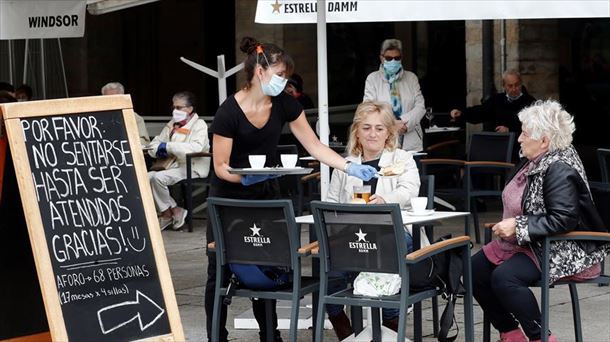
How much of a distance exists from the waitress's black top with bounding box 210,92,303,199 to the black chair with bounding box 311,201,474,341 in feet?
2.76

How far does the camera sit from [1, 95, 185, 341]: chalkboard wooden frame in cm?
571

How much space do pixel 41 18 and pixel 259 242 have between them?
5.77m

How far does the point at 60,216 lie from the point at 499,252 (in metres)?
2.24

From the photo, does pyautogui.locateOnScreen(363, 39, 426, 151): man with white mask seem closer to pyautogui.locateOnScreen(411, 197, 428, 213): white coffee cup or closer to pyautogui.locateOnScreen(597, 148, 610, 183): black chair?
pyautogui.locateOnScreen(597, 148, 610, 183): black chair

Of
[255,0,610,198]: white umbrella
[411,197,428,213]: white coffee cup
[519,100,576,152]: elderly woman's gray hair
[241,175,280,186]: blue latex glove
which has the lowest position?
[411,197,428,213]: white coffee cup

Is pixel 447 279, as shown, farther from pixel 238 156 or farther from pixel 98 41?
pixel 98 41

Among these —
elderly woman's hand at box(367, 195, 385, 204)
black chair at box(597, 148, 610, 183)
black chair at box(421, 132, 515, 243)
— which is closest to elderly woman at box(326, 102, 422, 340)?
elderly woman's hand at box(367, 195, 385, 204)

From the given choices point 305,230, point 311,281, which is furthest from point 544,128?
point 305,230

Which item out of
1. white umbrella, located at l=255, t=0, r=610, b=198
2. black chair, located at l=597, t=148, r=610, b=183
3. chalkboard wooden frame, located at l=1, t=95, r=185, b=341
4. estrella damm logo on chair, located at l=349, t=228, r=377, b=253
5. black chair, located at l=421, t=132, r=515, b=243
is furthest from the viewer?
black chair, located at l=421, t=132, r=515, b=243

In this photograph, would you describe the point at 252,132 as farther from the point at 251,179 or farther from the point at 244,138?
the point at 251,179

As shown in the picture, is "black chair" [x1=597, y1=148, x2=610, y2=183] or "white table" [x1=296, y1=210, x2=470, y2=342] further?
"black chair" [x1=597, y1=148, x2=610, y2=183]

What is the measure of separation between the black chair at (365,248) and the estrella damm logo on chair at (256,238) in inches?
13.0

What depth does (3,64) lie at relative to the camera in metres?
17.4

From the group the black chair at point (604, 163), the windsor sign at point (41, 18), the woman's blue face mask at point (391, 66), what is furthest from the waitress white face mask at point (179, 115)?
the black chair at point (604, 163)
